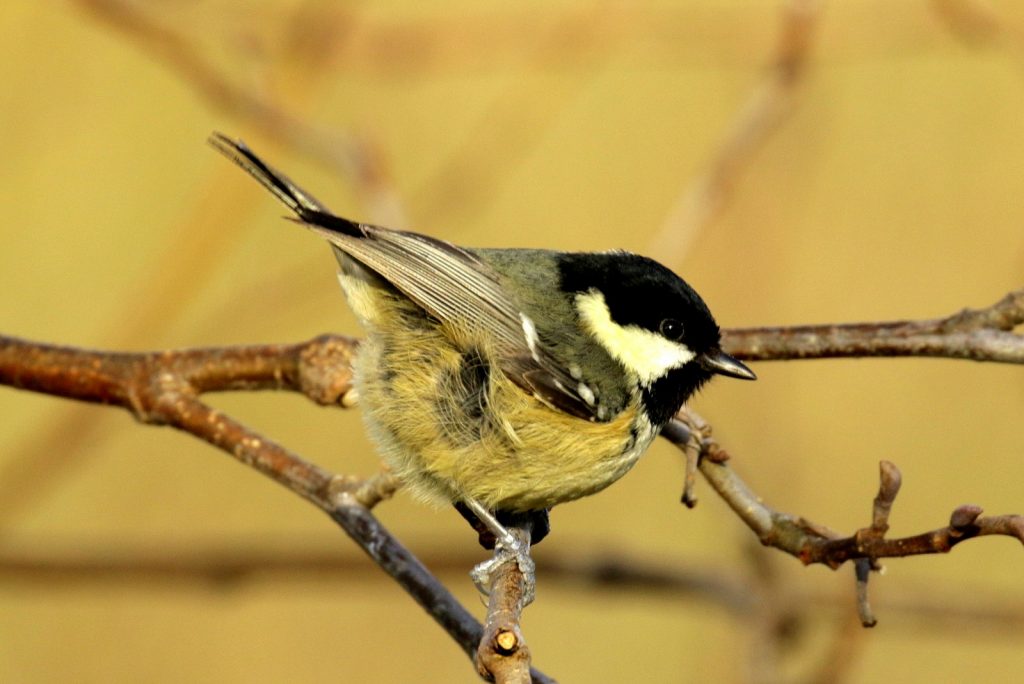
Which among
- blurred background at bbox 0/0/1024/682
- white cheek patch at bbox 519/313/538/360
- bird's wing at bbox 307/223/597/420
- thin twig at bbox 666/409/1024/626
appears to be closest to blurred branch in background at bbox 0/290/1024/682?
thin twig at bbox 666/409/1024/626

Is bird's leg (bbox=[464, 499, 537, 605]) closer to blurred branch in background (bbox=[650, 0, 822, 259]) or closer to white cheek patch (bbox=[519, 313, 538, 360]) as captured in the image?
white cheek patch (bbox=[519, 313, 538, 360])

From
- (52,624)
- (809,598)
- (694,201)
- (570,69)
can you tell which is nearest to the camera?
(809,598)

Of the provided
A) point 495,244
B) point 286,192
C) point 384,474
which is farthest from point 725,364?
point 495,244

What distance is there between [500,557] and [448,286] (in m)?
0.69

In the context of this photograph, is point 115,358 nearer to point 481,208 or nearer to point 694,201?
point 694,201

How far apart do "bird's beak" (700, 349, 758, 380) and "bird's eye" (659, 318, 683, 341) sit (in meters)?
0.08

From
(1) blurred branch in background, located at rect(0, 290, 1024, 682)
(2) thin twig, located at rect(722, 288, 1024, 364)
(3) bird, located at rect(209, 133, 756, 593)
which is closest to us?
(1) blurred branch in background, located at rect(0, 290, 1024, 682)

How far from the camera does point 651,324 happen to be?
2566 millimetres

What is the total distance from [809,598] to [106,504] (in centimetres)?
320

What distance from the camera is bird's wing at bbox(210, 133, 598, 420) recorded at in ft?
8.13

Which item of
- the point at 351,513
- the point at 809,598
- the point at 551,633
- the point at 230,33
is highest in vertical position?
the point at 230,33

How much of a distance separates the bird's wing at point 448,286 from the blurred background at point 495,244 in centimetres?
73

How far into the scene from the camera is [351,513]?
7.02 feet

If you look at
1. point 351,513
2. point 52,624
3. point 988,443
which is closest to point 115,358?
point 351,513
